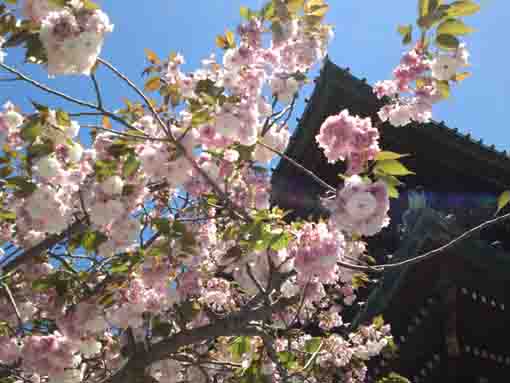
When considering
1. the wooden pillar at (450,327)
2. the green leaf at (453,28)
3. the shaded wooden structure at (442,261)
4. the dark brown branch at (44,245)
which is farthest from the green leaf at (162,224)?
the wooden pillar at (450,327)

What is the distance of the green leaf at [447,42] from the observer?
9.48 ft

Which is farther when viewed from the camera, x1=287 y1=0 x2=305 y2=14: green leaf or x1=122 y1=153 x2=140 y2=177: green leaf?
x1=287 y1=0 x2=305 y2=14: green leaf

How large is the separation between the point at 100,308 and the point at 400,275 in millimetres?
3871

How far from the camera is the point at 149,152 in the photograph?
2.96 metres

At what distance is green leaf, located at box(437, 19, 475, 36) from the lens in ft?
9.25

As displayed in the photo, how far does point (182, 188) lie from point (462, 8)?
6.72 ft

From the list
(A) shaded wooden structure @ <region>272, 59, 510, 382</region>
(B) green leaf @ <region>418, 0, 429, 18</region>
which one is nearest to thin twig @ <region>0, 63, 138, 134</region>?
(B) green leaf @ <region>418, 0, 429, 18</region>

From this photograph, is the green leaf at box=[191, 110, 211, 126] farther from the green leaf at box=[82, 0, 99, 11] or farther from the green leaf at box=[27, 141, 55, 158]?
the green leaf at box=[27, 141, 55, 158]

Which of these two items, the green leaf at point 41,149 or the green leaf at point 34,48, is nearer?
the green leaf at point 34,48

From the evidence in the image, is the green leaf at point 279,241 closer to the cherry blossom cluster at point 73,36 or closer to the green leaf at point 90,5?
the cherry blossom cluster at point 73,36

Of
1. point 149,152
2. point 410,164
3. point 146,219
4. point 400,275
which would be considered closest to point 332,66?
point 410,164

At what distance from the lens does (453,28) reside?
9.39 feet

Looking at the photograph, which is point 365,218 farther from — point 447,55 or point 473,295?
point 473,295

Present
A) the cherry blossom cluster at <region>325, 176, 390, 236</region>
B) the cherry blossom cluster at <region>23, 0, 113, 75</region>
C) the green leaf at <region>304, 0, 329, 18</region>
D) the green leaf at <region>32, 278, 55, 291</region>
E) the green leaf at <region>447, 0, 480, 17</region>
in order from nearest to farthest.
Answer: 1. the cherry blossom cluster at <region>325, 176, 390, 236</region>
2. the cherry blossom cluster at <region>23, 0, 113, 75</region>
3. the green leaf at <region>447, 0, 480, 17</region>
4. the green leaf at <region>32, 278, 55, 291</region>
5. the green leaf at <region>304, 0, 329, 18</region>
